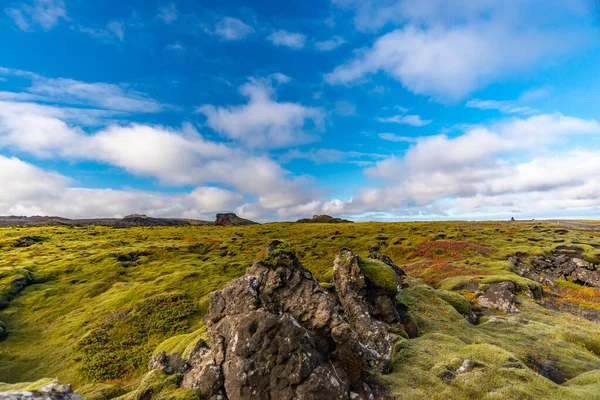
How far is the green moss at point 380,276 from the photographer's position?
25641 mm

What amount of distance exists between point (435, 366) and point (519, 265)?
6007 centimetres

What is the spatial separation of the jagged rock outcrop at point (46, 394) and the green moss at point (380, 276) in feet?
67.9

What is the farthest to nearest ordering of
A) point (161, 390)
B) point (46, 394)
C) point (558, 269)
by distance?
point (558, 269)
point (161, 390)
point (46, 394)

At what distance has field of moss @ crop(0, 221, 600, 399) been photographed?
57.5ft

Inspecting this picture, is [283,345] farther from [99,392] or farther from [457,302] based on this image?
[457,302]

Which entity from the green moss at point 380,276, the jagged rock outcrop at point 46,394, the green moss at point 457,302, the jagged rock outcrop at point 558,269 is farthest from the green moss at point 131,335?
the jagged rock outcrop at point 558,269

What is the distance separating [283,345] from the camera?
47.5 ft

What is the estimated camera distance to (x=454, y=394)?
1544 cm

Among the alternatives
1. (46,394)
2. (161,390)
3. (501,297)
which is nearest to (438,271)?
(501,297)

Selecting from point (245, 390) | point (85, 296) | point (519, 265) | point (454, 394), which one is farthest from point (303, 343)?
point (519, 265)

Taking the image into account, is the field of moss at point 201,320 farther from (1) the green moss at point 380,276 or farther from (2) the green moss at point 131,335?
(1) the green moss at point 380,276

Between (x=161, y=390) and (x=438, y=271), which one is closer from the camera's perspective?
(x=161, y=390)

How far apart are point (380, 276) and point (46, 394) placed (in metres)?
→ 22.3

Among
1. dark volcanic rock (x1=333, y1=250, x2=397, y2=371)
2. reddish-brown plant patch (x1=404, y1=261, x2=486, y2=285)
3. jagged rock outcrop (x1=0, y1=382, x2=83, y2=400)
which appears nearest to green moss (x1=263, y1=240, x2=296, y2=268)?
dark volcanic rock (x1=333, y1=250, x2=397, y2=371)
